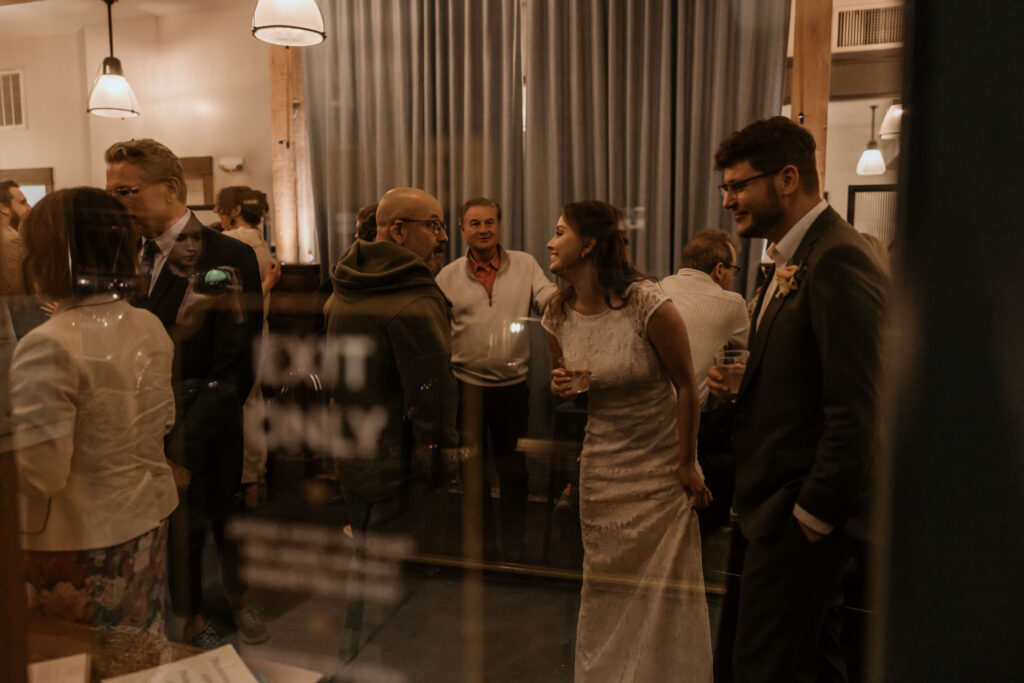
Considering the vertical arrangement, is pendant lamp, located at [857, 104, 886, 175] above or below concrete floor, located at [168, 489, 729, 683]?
above

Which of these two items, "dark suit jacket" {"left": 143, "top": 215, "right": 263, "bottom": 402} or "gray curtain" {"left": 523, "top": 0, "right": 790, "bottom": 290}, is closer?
"gray curtain" {"left": 523, "top": 0, "right": 790, "bottom": 290}

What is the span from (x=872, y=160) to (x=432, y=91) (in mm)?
609

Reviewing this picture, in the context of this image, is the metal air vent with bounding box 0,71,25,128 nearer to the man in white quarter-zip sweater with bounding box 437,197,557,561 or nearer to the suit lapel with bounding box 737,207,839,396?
the man in white quarter-zip sweater with bounding box 437,197,557,561

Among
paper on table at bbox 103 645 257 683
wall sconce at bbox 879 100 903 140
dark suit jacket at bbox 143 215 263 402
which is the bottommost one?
paper on table at bbox 103 645 257 683

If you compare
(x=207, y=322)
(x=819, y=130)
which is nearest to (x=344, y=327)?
(x=207, y=322)

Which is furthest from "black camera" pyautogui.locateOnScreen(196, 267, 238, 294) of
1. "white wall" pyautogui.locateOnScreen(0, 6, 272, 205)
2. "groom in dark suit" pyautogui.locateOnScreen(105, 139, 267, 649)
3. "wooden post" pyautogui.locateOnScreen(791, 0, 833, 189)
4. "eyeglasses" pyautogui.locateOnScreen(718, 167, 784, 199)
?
"wooden post" pyautogui.locateOnScreen(791, 0, 833, 189)

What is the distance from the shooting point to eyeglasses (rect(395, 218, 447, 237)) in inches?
39.6

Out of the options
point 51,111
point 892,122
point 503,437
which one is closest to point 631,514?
point 503,437

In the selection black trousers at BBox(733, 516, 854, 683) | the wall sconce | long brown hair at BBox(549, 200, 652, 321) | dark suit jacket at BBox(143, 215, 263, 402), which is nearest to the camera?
the wall sconce

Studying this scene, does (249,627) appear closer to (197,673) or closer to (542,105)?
(197,673)

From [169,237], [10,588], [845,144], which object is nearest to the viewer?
[845,144]

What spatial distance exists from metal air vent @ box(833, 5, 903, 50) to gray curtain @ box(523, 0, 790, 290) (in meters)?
0.12

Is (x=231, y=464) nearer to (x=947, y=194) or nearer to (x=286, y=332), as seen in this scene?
(x=286, y=332)

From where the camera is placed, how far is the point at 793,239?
768mm
